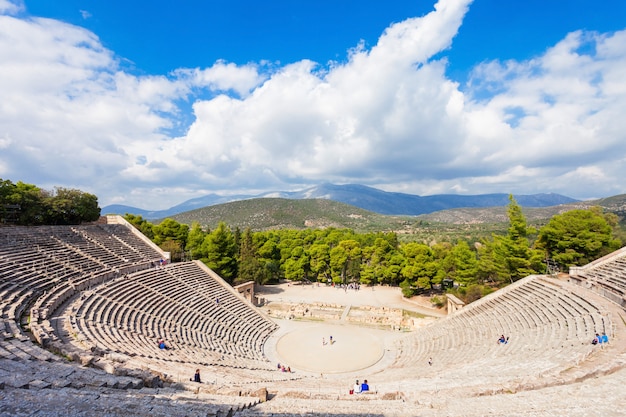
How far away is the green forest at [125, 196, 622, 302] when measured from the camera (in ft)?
93.8

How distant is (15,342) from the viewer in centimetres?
1141

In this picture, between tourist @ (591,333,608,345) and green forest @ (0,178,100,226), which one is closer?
tourist @ (591,333,608,345)

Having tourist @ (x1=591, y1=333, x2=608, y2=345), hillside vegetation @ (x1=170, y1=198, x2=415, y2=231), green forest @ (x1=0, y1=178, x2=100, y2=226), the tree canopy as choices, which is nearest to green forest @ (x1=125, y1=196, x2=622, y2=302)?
the tree canopy

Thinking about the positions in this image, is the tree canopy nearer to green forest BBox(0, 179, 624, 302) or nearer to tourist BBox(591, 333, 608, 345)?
green forest BBox(0, 179, 624, 302)

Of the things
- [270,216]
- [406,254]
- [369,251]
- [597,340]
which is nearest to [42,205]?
[369,251]

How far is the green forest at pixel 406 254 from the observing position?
28578mm

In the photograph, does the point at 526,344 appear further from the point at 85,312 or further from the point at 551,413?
the point at 85,312

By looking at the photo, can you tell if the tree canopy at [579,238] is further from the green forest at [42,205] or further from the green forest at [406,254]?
the green forest at [42,205]

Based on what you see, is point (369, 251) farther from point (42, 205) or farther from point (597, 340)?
point (42, 205)

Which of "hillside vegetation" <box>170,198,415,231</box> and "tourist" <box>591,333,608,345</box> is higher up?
"hillside vegetation" <box>170,198,415,231</box>

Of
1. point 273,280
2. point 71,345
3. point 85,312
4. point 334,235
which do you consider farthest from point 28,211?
point 334,235

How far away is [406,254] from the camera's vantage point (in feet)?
124

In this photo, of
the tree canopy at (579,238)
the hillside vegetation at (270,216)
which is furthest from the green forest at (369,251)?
the hillside vegetation at (270,216)

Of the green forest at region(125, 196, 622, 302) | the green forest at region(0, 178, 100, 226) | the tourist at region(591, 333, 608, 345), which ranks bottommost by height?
the tourist at region(591, 333, 608, 345)
